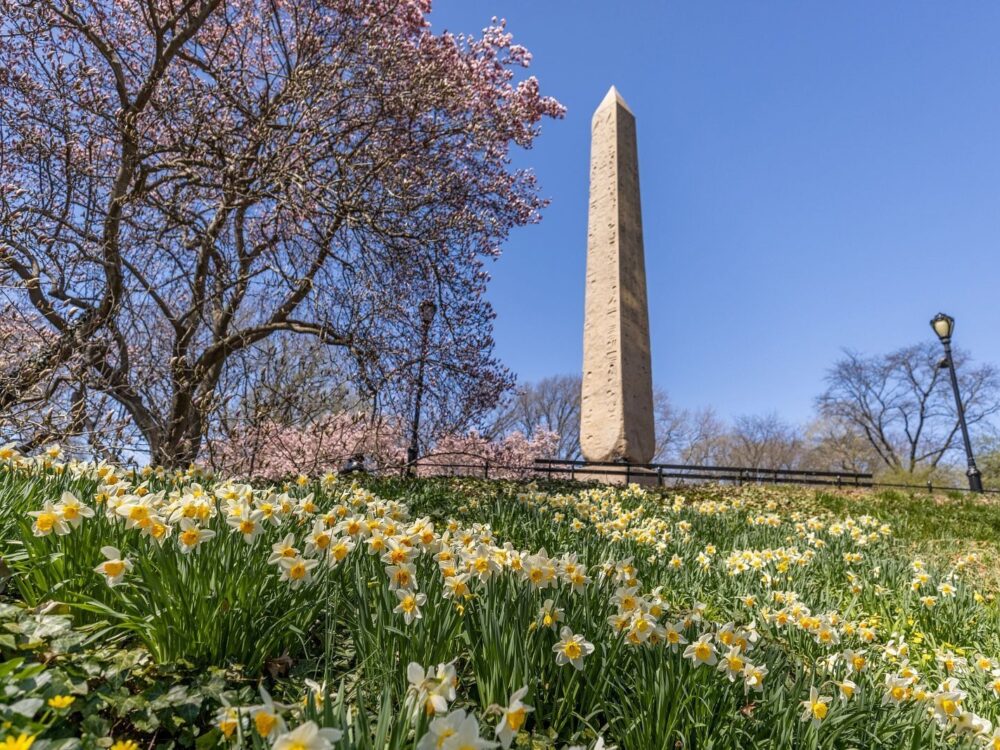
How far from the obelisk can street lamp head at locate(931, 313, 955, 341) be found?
847 cm

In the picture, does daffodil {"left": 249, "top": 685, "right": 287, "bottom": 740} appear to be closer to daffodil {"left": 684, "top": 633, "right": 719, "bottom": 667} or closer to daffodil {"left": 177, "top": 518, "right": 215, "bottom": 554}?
daffodil {"left": 177, "top": 518, "right": 215, "bottom": 554}

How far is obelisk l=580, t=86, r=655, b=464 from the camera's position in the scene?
429 inches

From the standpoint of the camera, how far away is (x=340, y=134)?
655 centimetres

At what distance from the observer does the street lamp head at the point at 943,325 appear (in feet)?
45.5

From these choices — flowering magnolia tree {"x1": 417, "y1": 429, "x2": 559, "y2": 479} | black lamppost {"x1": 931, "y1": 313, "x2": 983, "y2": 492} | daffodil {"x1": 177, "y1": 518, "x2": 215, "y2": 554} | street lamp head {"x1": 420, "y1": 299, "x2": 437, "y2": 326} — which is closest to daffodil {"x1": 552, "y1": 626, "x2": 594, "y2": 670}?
daffodil {"x1": 177, "y1": 518, "x2": 215, "y2": 554}

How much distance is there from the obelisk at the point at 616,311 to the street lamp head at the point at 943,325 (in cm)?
847

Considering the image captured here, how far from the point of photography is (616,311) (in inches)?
432

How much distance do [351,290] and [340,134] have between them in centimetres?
203

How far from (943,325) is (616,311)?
30.8 feet

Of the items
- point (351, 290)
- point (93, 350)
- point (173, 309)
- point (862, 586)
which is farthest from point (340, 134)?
point (862, 586)

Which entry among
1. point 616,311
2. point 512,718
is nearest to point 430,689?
point 512,718

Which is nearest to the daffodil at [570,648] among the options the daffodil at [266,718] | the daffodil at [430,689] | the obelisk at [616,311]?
the daffodil at [430,689]

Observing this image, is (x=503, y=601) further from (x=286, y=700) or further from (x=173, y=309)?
(x=173, y=309)

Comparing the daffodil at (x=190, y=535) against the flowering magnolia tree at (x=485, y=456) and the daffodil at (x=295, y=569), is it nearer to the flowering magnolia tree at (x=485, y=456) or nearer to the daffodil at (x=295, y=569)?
the daffodil at (x=295, y=569)
